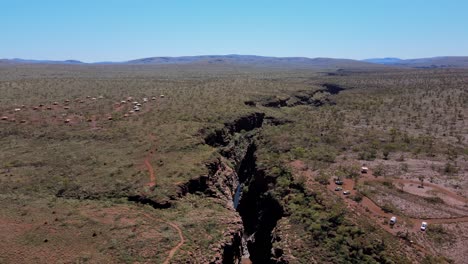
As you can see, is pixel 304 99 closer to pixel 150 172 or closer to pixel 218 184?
pixel 218 184

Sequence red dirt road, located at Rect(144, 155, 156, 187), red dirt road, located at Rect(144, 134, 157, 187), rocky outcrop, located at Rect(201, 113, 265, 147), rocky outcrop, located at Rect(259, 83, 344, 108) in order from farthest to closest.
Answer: rocky outcrop, located at Rect(259, 83, 344, 108)
rocky outcrop, located at Rect(201, 113, 265, 147)
red dirt road, located at Rect(144, 134, 157, 187)
red dirt road, located at Rect(144, 155, 156, 187)

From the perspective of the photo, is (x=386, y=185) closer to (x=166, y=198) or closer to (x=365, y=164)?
(x=365, y=164)

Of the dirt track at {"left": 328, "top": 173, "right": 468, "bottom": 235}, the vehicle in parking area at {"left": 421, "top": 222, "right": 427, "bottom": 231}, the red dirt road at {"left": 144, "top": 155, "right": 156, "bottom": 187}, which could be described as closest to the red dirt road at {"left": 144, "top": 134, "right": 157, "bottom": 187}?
the red dirt road at {"left": 144, "top": 155, "right": 156, "bottom": 187}

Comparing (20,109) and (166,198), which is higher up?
(20,109)

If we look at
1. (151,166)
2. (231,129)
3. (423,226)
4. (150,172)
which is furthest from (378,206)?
(231,129)

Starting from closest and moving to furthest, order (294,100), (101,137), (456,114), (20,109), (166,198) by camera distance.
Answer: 1. (166,198)
2. (101,137)
3. (20,109)
4. (456,114)
5. (294,100)

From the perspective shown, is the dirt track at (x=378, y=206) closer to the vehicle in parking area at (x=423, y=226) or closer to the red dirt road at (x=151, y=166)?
the vehicle in parking area at (x=423, y=226)

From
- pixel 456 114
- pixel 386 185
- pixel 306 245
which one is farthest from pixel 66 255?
pixel 456 114

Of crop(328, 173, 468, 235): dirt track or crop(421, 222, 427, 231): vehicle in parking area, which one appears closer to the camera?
crop(421, 222, 427, 231): vehicle in parking area

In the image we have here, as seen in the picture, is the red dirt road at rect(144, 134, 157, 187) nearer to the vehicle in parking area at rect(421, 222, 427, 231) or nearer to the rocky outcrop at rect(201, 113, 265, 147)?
the rocky outcrop at rect(201, 113, 265, 147)
